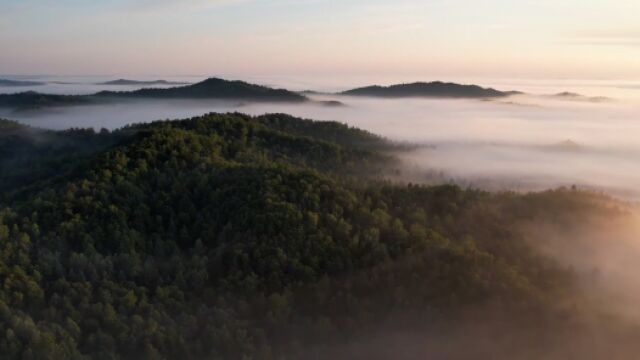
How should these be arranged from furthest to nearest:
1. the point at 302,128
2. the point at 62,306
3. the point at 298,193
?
the point at 302,128 → the point at 298,193 → the point at 62,306

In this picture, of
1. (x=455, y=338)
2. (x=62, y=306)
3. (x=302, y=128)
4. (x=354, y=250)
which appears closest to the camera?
(x=62, y=306)

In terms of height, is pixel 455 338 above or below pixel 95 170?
below

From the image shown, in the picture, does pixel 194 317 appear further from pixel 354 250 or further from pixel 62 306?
pixel 354 250

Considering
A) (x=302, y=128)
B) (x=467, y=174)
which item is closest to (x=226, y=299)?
(x=302, y=128)

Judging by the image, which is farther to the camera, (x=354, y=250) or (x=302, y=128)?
(x=302, y=128)

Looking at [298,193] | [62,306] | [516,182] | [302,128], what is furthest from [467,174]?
[62,306]

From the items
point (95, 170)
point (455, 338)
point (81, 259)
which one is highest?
point (95, 170)
